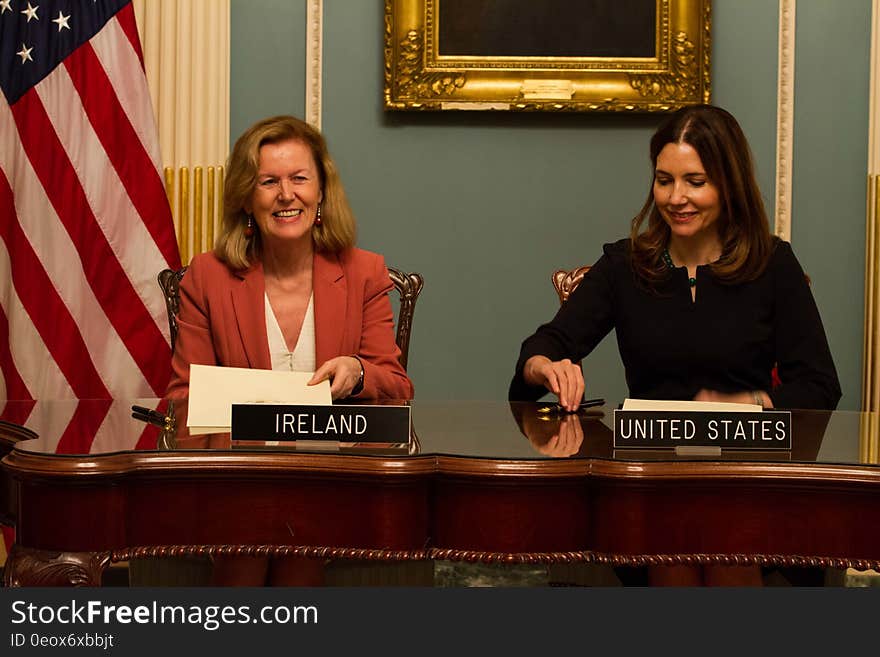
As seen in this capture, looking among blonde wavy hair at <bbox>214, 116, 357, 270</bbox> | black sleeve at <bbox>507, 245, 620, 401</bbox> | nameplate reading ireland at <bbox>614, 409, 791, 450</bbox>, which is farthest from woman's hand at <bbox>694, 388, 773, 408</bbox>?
blonde wavy hair at <bbox>214, 116, 357, 270</bbox>

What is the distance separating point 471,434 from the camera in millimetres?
2023

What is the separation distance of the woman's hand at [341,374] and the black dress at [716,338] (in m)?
0.39

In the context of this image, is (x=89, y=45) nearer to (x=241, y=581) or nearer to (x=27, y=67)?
(x=27, y=67)

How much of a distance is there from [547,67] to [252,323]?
6.25ft

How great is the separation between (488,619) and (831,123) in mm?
3321

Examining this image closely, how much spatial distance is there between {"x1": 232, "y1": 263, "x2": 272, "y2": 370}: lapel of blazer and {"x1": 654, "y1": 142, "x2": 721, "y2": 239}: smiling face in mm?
1024

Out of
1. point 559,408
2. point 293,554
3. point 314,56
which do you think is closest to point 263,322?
point 559,408

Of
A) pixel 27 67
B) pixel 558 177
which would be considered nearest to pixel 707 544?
pixel 558 177

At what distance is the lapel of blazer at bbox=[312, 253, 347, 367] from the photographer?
2727mm

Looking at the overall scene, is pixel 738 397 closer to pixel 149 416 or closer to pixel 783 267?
pixel 783 267

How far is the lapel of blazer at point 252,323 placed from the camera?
268cm

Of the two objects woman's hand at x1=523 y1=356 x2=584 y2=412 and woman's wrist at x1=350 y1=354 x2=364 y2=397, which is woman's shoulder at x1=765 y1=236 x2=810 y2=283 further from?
woman's wrist at x1=350 y1=354 x2=364 y2=397

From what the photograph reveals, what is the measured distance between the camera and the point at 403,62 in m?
4.07

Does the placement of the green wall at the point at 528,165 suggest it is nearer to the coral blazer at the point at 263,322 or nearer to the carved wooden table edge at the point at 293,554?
the coral blazer at the point at 263,322
